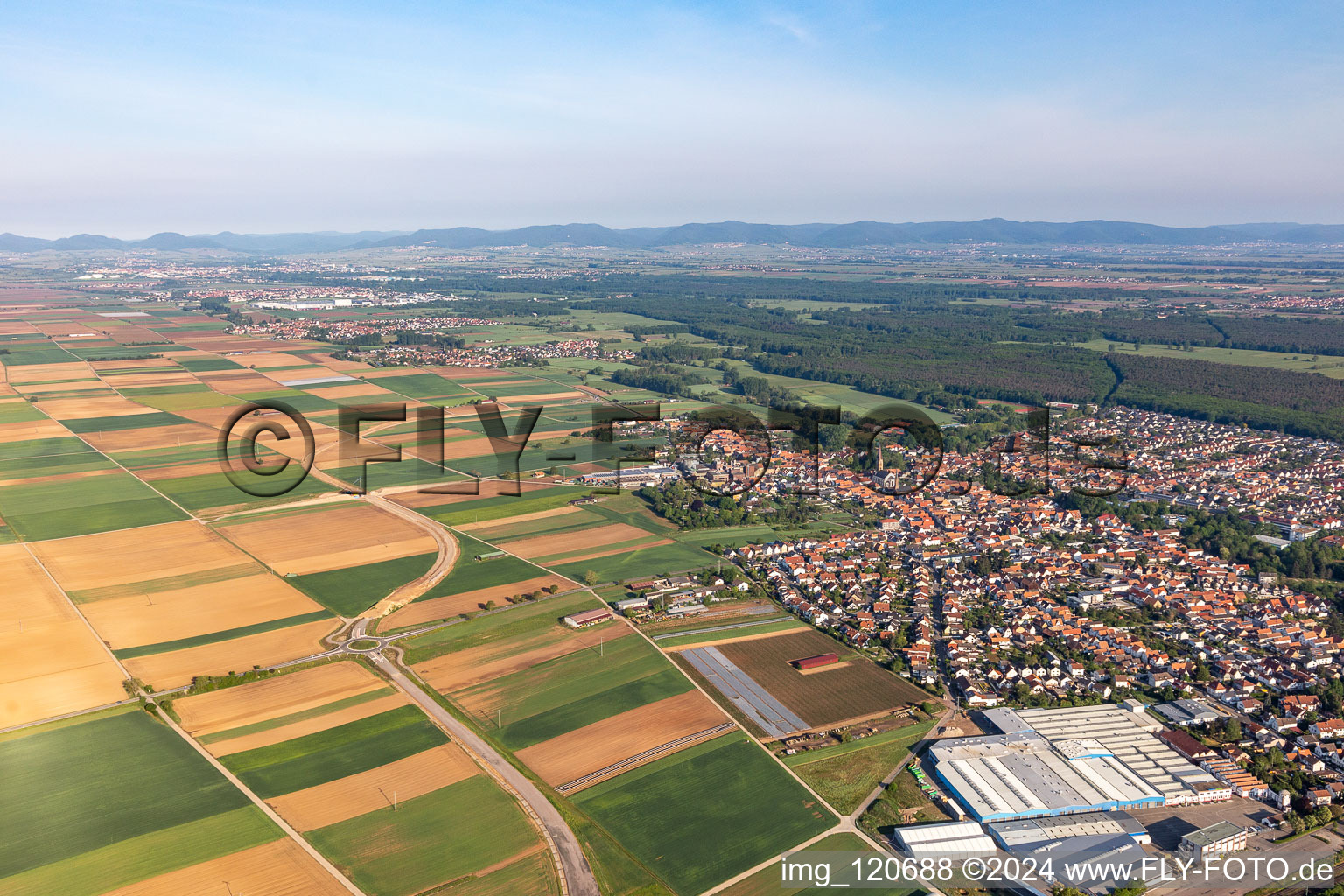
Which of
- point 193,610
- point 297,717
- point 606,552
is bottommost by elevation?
point 297,717

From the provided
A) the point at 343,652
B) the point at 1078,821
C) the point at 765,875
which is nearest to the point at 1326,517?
the point at 1078,821

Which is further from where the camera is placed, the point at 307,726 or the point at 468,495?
the point at 468,495

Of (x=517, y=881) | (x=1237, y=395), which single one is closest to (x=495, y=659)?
(x=517, y=881)

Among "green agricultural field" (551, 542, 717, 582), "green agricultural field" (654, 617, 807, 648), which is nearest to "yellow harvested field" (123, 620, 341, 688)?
"green agricultural field" (551, 542, 717, 582)

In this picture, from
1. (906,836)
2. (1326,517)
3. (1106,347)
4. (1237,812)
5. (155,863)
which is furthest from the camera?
(1106,347)

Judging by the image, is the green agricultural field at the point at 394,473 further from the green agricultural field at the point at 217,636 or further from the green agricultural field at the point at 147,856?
the green agricultural field at the point at 147,856

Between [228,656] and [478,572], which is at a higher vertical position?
[478,572]

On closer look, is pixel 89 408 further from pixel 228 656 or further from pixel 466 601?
pixel 466 601

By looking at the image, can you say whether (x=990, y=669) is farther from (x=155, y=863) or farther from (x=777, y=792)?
(x=155, y=863)

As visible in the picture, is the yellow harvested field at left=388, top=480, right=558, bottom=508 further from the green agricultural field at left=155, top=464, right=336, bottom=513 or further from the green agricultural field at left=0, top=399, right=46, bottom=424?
the green agricultural field at left=0, top=399, right=46, bottom=424
